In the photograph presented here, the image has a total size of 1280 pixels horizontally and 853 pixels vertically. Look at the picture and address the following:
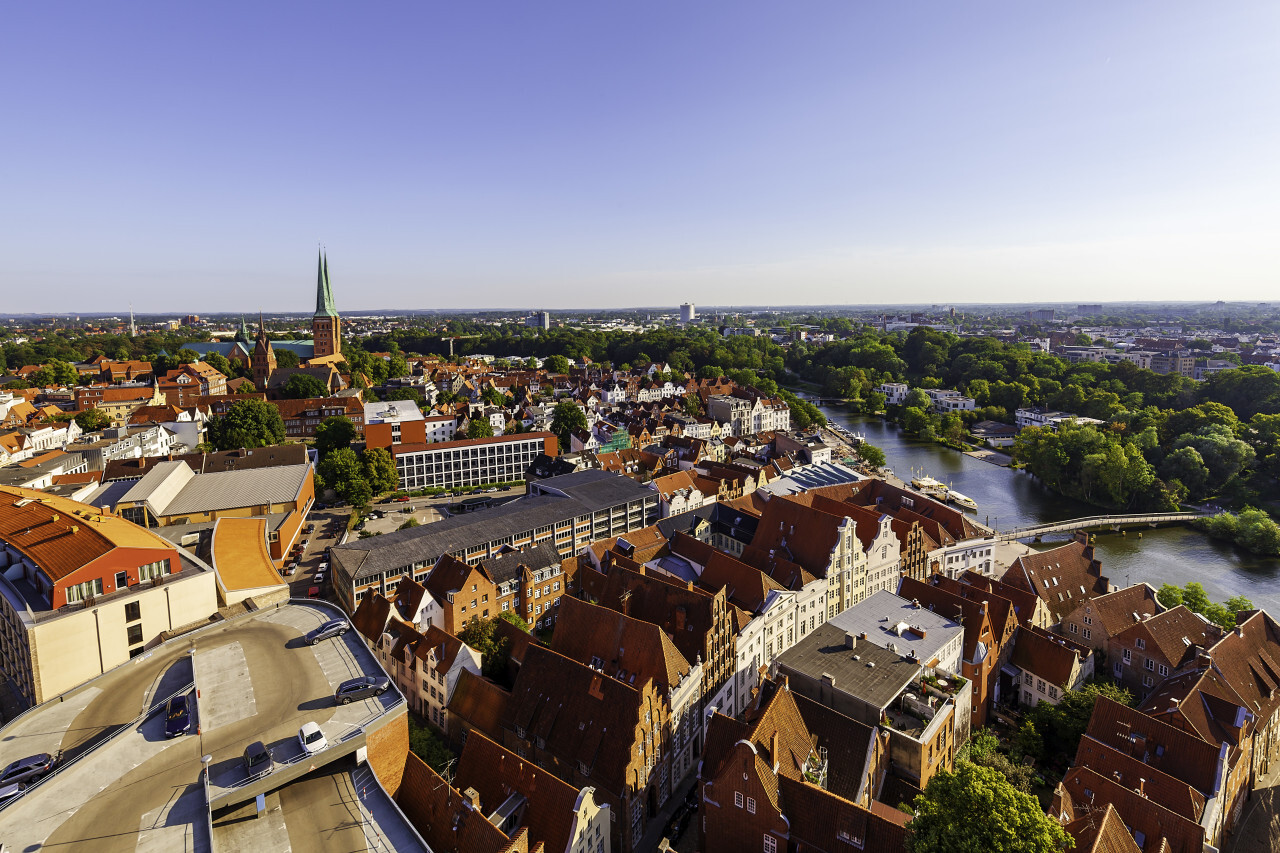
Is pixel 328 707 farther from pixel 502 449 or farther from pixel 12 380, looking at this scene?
pixel 12 380

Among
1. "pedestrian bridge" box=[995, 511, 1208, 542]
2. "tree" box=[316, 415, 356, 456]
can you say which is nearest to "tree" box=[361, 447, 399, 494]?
"tree" box=[316, 415, 356, 456]

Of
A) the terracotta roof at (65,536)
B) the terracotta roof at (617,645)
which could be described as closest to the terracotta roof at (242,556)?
the terracotta roof at (65,536)

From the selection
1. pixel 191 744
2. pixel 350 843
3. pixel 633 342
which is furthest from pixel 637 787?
pixel 633 342

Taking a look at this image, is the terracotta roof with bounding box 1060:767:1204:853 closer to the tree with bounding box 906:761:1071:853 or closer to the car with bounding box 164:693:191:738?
the tree with bounding box 906:761:1071:853

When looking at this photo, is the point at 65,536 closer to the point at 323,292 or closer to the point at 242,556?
the point at 242,556

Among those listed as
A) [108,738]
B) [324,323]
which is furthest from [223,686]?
[324,323]

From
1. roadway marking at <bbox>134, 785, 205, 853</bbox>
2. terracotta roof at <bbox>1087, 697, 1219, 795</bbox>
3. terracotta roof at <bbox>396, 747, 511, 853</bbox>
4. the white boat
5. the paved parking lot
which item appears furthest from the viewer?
the white boat
